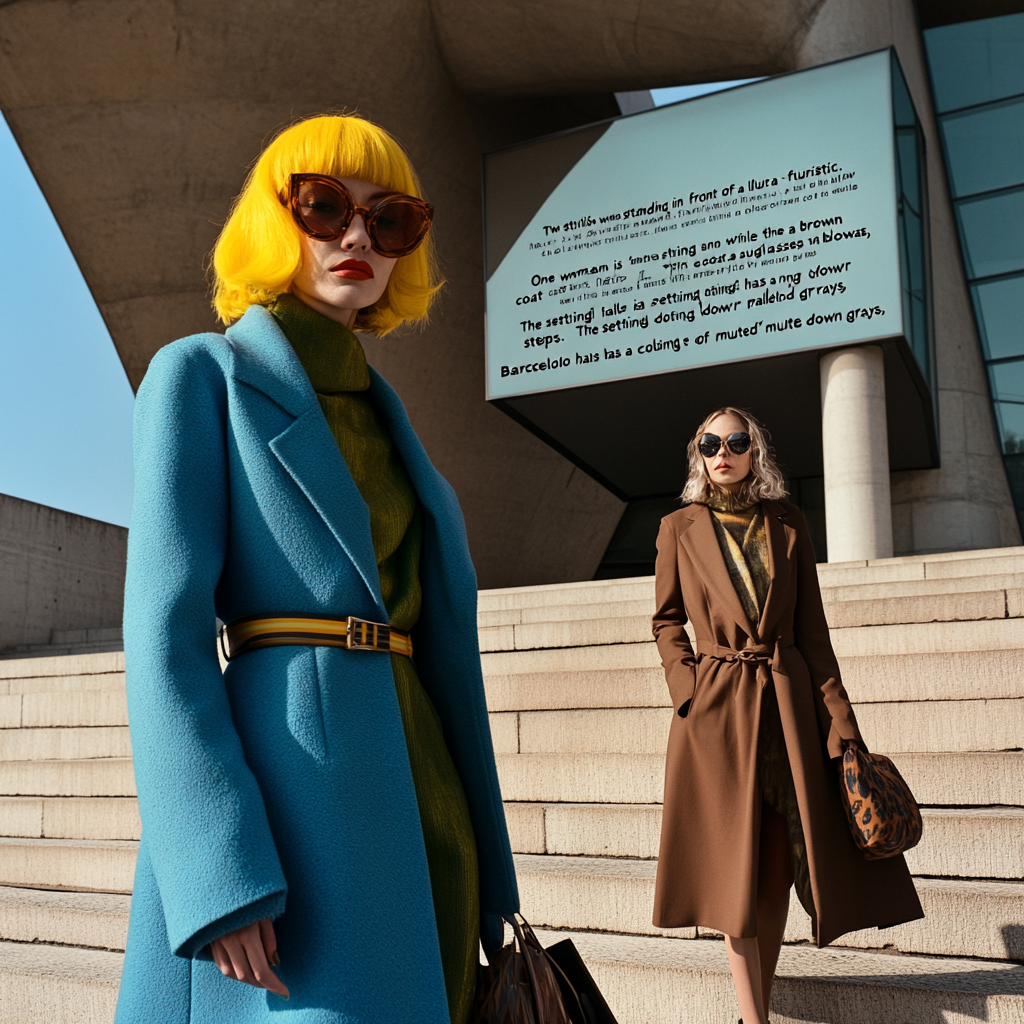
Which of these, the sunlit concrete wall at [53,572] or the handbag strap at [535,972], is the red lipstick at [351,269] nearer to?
the handbag strap at [535,972]

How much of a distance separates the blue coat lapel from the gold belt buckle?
0.10 ft

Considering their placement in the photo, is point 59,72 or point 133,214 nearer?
point 59,72

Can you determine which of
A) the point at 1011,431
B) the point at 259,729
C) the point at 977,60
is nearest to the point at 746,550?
the point at 259,729

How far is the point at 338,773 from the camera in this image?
1252 millimetres

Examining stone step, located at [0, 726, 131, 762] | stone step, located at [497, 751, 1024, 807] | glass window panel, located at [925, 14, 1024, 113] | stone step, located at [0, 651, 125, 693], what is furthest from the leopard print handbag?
glass window panel, located at [925, 14, 1024, 113]

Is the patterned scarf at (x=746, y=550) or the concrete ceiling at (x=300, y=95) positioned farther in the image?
the concrete ceiling at (x=300, y=95)

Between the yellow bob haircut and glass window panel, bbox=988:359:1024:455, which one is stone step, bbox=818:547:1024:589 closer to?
the yellow bob haircut

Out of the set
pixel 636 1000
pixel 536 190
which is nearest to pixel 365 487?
pixel 636 1000

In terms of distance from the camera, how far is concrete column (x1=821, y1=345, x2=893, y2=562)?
442 inches

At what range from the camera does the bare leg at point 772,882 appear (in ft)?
9.71

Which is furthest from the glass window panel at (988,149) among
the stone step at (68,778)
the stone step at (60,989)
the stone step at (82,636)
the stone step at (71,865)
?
the stone step at (60,989)

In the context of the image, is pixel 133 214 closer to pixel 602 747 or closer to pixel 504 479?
pixel 504 479

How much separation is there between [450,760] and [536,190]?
13.0 meters

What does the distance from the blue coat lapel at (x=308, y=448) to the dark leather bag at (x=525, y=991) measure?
544 mm
